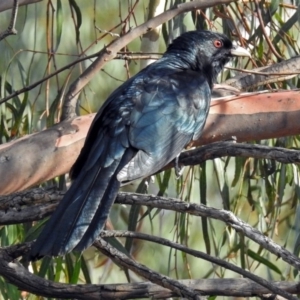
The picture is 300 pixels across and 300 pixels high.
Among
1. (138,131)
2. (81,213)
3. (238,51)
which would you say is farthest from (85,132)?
(238,51)

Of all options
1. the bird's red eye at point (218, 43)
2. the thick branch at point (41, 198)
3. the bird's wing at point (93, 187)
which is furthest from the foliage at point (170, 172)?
the thick branch at point (41, 198)

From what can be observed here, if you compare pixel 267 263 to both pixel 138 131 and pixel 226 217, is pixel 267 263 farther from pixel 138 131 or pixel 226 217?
pixel 226 217

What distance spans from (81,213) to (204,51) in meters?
1.18

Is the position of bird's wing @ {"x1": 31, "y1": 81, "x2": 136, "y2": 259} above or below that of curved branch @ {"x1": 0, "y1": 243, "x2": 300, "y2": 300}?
above

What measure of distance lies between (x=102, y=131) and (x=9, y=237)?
673 millimetres

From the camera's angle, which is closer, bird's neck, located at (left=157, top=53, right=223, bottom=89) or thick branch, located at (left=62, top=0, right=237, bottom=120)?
thick branch, located at (left=62, top=0, right=237, bottom=120)

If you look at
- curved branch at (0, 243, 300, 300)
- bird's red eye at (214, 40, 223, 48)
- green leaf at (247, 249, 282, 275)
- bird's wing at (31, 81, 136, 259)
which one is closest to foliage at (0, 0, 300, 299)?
green leaf at (247, 249, 282, 275)

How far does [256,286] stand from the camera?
6.01 ft

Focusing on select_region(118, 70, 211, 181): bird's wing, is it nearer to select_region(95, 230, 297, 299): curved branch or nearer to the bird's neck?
the bird's neck

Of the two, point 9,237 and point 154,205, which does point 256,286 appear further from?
point 9,237

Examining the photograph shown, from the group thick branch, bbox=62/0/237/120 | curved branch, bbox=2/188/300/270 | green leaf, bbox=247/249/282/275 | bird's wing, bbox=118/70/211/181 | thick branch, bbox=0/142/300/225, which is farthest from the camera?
green leaf, bbox=247/249/282/275

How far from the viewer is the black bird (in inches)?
69.5

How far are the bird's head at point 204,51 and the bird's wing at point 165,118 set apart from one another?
0.56 feet

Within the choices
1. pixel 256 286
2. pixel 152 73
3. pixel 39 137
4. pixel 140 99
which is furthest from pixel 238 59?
pixel 256 286
